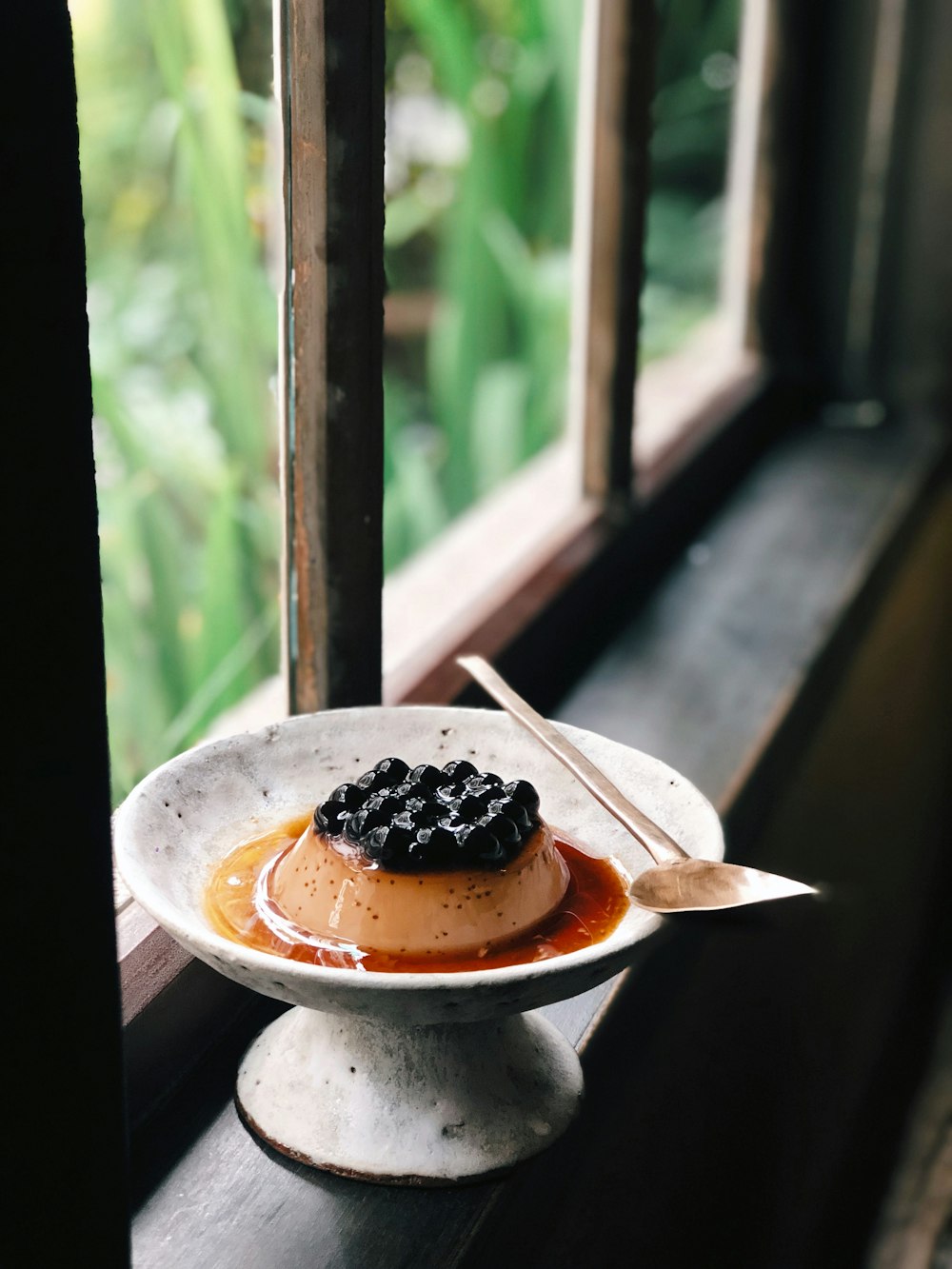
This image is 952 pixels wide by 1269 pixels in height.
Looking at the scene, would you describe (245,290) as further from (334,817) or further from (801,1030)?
(801,1030)

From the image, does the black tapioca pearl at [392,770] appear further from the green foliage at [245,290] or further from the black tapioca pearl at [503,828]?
the green foliage at [245,290]

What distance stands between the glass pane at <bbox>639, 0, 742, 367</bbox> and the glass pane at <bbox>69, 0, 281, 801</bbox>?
28.3 inches

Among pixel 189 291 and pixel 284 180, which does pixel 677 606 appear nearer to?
pixel 189 291

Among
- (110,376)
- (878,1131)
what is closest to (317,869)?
(110,376)

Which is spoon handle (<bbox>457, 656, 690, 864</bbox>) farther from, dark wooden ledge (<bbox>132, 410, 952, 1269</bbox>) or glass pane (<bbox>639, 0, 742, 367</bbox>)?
glass pane (<bbox>639, 0, 742, 367</bbox>)

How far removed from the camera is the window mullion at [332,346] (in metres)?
0.77

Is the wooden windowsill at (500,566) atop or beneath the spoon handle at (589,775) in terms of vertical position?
beneath

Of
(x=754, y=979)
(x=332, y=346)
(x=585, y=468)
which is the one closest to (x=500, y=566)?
(x=585, y=468)

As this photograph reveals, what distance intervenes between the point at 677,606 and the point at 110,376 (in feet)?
2.46

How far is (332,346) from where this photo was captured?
2.68ft

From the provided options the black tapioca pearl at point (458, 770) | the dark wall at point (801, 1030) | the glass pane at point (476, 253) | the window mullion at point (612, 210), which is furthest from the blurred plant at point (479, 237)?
the black tapioca pearl at point (458, 770)

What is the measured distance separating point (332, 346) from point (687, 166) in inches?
49.3

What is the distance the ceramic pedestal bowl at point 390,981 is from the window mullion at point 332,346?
100 millimetres

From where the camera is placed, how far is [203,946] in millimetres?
587
